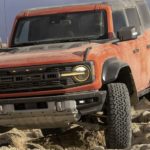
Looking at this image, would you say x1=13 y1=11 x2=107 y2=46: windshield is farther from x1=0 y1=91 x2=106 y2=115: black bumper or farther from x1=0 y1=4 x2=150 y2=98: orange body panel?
x1=0 y1=91 x2=106 y2=115: black bumper

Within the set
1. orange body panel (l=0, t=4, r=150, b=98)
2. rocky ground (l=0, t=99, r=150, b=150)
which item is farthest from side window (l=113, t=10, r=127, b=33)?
rocky ground (l=0, t=99, r=150, b=150)

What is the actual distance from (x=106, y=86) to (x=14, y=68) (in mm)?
986

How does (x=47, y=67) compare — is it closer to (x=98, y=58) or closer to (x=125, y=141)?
(x=98, y=58)

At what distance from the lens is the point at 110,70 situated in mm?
6250

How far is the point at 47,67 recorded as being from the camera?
5.95 m

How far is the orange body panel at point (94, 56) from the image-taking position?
19.6 feet

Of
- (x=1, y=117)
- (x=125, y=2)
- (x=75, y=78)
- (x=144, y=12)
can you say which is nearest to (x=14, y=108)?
(x=1, y=117)

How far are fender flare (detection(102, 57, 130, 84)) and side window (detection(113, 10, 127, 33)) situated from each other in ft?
3.53

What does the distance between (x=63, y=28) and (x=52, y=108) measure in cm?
181

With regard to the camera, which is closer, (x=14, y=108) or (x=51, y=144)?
(x=14, y=108)

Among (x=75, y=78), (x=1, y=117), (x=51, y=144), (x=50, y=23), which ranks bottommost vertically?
(x=51, y=144)

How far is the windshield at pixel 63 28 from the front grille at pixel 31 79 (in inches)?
52.8

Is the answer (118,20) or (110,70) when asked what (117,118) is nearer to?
(110,70)

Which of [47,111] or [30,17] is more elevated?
[30,17]
